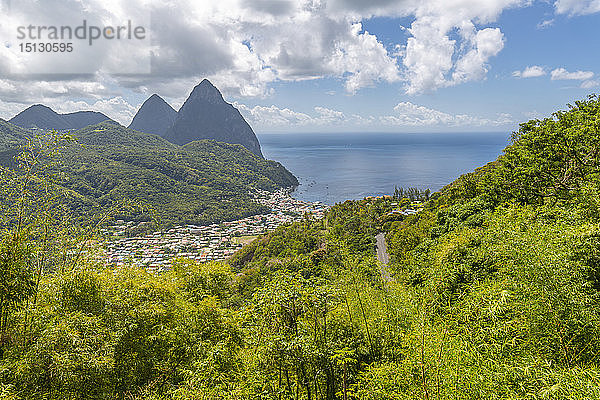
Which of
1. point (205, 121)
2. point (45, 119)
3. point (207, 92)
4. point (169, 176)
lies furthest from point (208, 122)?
point (169, 176)

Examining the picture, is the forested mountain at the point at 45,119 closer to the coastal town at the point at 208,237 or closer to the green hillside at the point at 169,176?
the green hillside at the point at 169,176

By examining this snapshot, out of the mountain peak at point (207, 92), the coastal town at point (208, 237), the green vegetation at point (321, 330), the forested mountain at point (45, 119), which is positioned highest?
the mountain peak at point (207, 92)

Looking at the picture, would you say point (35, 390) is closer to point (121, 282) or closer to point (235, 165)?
point (121, 282)

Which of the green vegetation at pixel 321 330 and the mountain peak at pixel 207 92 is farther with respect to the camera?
the mountain peak at pixel 207 92

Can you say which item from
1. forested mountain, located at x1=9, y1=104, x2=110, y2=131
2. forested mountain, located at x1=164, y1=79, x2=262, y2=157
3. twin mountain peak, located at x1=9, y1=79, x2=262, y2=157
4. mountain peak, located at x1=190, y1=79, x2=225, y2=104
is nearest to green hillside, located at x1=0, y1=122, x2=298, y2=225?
forested mountain, located at x1=164, y1=79, x2=262, y2=157

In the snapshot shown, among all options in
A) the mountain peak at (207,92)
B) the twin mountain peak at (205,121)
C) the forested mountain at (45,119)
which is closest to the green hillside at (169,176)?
the twin mountain peak at (205,121)

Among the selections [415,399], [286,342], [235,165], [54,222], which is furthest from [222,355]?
[235,165]
